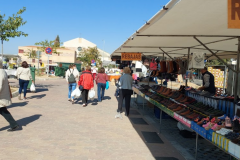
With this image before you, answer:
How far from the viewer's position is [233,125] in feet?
11.4

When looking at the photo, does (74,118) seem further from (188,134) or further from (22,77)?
(22,77)

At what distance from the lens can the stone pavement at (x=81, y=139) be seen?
14.7 ft

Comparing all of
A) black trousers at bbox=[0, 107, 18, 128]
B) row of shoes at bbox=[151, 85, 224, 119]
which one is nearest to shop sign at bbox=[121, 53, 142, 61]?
row of shoes at bbox=[151, 85, 224, 119]

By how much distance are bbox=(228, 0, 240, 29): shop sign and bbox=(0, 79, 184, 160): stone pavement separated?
2963 mm

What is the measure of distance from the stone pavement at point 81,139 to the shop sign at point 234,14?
2963mm

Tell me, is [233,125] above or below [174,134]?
above

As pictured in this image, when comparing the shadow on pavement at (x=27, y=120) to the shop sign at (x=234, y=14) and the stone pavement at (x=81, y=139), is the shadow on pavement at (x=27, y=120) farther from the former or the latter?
the shop sign at (x=234, y=14)

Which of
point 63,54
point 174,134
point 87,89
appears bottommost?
point 174,134

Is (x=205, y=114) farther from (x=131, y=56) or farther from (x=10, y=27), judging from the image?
(x=10, y=27)

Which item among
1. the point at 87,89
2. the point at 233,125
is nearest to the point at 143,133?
the point at 233,125

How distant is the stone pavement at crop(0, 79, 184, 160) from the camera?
448 centimetres

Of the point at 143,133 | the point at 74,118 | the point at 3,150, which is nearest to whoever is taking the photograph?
the point at 3,150

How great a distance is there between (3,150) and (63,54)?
69921 mm

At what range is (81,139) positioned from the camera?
5371 mm
